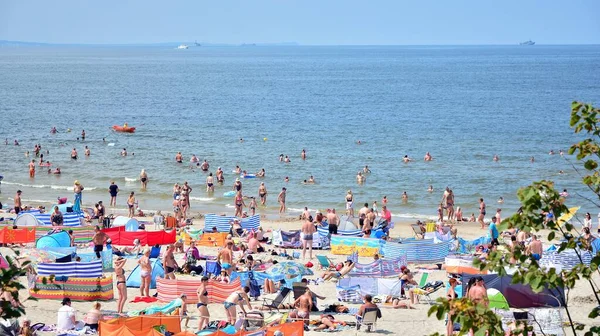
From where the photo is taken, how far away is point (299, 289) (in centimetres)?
1491

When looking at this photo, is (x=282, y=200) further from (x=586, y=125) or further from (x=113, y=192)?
(x=586, y=125)

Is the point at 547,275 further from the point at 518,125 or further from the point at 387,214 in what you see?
the point at 518,125

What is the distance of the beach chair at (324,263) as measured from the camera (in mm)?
18047

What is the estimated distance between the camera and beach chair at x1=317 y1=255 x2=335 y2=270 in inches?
711

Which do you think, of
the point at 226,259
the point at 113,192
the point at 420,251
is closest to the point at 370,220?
the point at 420,251

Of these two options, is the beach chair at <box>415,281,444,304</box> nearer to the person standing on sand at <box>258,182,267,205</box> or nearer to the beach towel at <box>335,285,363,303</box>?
the beach towel at <box>335,285,363,303</box>

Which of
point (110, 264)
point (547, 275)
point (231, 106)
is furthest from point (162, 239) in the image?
point (231, 106)

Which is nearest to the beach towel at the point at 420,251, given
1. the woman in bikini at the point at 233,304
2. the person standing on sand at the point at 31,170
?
the woman in bikini at the point at 233,304

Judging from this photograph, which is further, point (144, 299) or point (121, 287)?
point (144, 299)

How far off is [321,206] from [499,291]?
58.5ft

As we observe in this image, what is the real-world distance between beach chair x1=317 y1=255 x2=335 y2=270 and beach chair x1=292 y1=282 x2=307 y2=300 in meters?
3.09

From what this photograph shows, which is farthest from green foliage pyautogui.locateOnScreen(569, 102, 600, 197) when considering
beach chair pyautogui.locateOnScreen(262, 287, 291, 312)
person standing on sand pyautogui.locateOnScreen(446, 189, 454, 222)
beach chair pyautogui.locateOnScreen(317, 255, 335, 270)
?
person standing on sand pyautogui.locateOnScreen(446, 189, 454, 222)

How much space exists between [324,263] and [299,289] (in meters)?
3.26

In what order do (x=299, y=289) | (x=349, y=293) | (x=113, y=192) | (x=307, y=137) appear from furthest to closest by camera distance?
(x=307, y=137)
(x=113, y=192)
(x=349, y=293)
(x=299, y=289)
